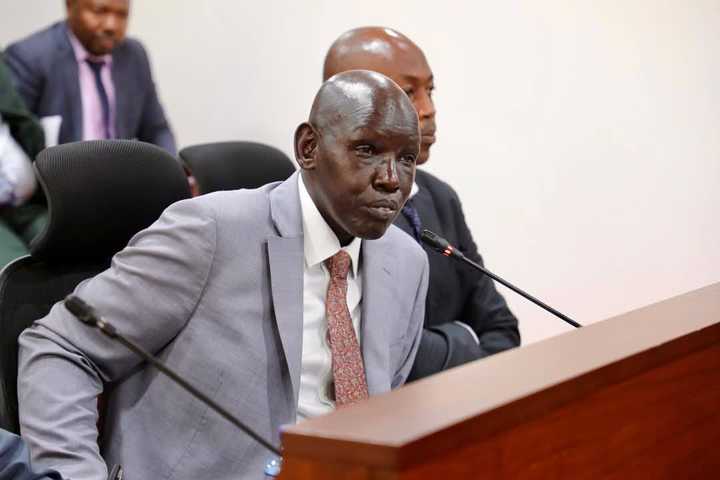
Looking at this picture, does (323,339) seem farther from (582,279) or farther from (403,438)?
(582,279)

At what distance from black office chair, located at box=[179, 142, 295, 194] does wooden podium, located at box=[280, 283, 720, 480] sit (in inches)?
53.6

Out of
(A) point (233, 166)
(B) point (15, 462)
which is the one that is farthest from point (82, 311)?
(A) point (233, 166)

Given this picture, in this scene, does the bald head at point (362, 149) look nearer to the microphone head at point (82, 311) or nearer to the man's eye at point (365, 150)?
the man's eye at point (365, 150)

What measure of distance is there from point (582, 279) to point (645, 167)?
0.39 metres

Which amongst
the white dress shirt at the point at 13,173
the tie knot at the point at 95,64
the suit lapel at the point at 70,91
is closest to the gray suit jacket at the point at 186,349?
the white dress shirt at the point at 13,173

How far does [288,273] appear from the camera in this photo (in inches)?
71.0

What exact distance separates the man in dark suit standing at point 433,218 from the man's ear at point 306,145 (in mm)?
597

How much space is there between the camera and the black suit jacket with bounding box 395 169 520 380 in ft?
8.15

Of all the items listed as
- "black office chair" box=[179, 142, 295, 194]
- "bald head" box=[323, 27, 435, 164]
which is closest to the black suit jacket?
"bald head" box=[323, 27, 435, 164]

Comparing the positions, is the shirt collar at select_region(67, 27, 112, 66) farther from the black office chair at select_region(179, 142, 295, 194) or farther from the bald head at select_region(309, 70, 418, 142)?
the bald head at select_region(309, 70, 418, 142)

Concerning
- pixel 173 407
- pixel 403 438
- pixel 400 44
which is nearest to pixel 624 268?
pixel 400 44

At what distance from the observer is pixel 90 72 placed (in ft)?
12.4

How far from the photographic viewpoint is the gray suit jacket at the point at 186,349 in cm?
164

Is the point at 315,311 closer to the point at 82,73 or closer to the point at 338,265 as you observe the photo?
the point at 338,265
